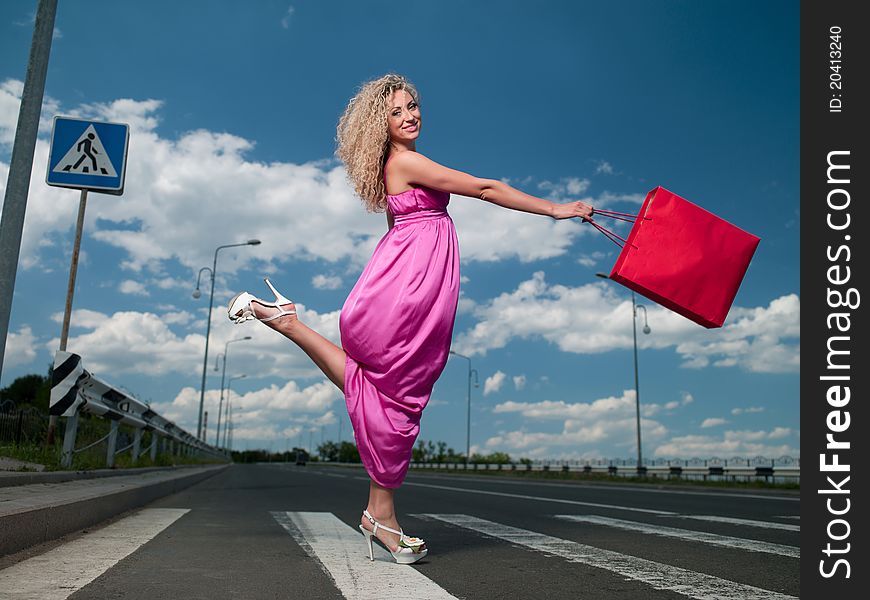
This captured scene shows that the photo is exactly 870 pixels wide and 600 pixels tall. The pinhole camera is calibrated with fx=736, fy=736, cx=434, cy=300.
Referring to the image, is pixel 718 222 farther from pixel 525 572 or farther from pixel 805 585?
pixel 525 572

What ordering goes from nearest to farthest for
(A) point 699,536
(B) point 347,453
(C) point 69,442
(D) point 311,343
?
(D) point 311,343 → (A) point 699,536 → (C) point 69,442 → (B) point 347,453

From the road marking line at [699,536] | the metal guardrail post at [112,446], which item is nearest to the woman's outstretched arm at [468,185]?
the road marking line at [699,536]

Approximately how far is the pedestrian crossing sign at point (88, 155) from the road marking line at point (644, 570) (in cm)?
591

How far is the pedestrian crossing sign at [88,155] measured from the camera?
820cm

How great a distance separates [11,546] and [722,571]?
3639mm

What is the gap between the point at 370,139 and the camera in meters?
4.10

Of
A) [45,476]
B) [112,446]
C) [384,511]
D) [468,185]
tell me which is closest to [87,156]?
[45,476]

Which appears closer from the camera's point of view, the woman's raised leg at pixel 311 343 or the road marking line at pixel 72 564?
the road marking line at pixel 72 564

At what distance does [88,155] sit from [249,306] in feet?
18.4

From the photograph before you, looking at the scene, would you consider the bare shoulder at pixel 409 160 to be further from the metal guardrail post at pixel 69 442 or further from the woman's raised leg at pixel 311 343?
the metal guardrail post at pixel 69 442

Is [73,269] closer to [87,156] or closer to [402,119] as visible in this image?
[87,156]

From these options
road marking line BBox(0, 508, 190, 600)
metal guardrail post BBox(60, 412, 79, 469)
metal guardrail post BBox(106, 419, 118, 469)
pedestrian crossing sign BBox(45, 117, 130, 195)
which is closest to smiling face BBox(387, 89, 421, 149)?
road marking line BBox(0, 508, 190, 600)

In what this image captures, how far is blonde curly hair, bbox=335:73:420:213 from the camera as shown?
4086 millimetres

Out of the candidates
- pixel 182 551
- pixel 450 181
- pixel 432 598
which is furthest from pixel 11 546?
pixel 450 181
